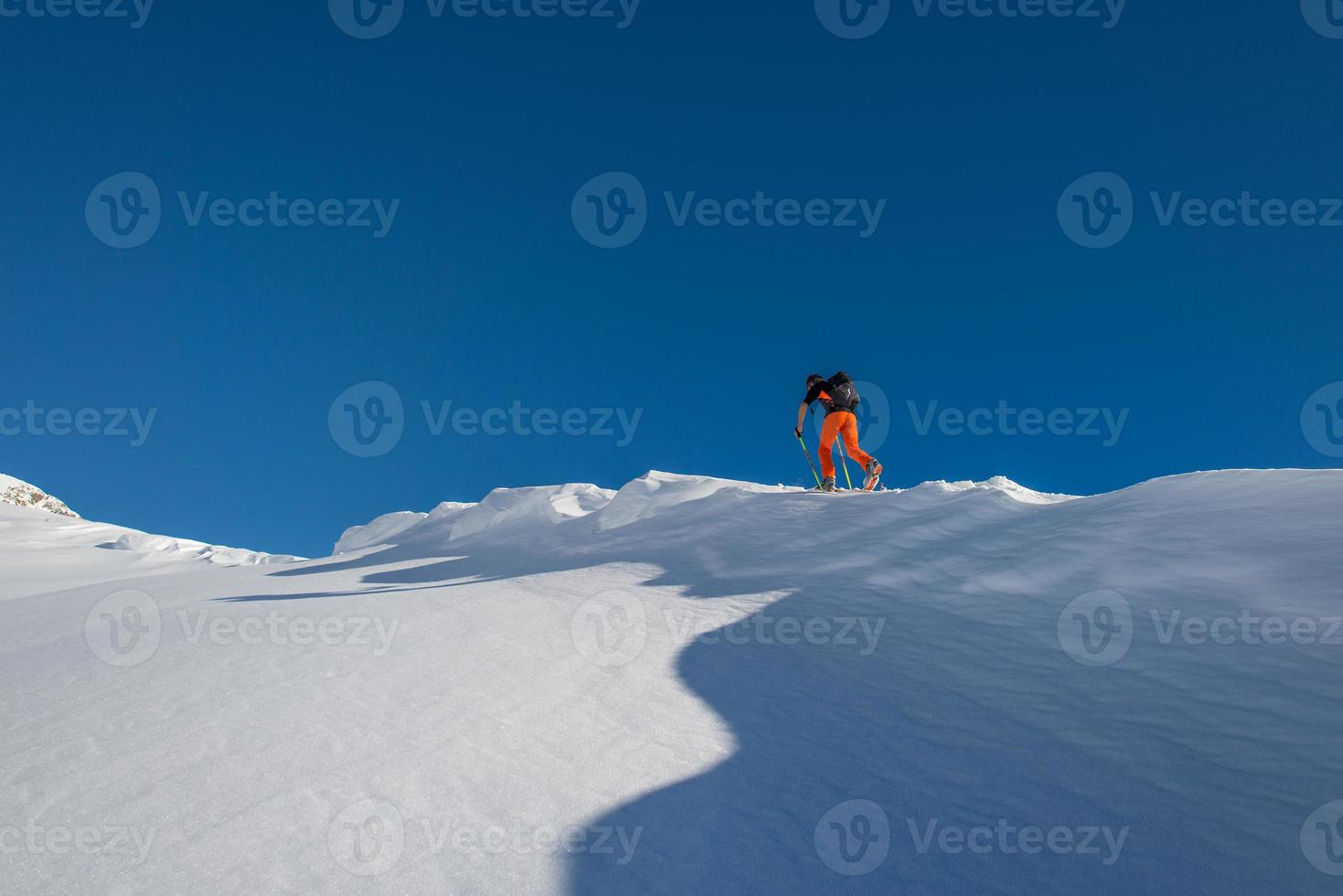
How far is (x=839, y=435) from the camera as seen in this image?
36.0ft

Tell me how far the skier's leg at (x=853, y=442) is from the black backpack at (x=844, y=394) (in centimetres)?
18

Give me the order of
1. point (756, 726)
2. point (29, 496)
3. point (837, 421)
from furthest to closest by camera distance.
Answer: point (29, 496) < point (837, 421) < point (756, 726)

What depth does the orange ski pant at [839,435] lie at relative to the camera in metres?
10.7

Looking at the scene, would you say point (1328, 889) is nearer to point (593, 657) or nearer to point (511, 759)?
point (511, 759)

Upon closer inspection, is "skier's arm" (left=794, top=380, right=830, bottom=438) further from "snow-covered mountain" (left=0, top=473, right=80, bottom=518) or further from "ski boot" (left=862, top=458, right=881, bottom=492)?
"snow-covered mountain" (left=0, top=473, right=80, bottom=518)

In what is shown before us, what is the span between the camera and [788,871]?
229 cm

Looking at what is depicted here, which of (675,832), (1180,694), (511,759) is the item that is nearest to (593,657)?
(511,759)

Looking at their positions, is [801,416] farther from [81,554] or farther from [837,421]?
[81,554]

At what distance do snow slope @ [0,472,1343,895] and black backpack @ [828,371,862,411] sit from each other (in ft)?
17.0

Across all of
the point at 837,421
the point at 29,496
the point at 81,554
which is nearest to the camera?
the point at 837,421

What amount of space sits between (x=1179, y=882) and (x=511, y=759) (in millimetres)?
2542

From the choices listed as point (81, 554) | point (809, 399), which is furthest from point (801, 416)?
point (81, 554)

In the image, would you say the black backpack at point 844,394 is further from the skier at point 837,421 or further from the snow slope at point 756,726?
the snow slope at point 756,726

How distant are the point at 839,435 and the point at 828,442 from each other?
11.3 inches
